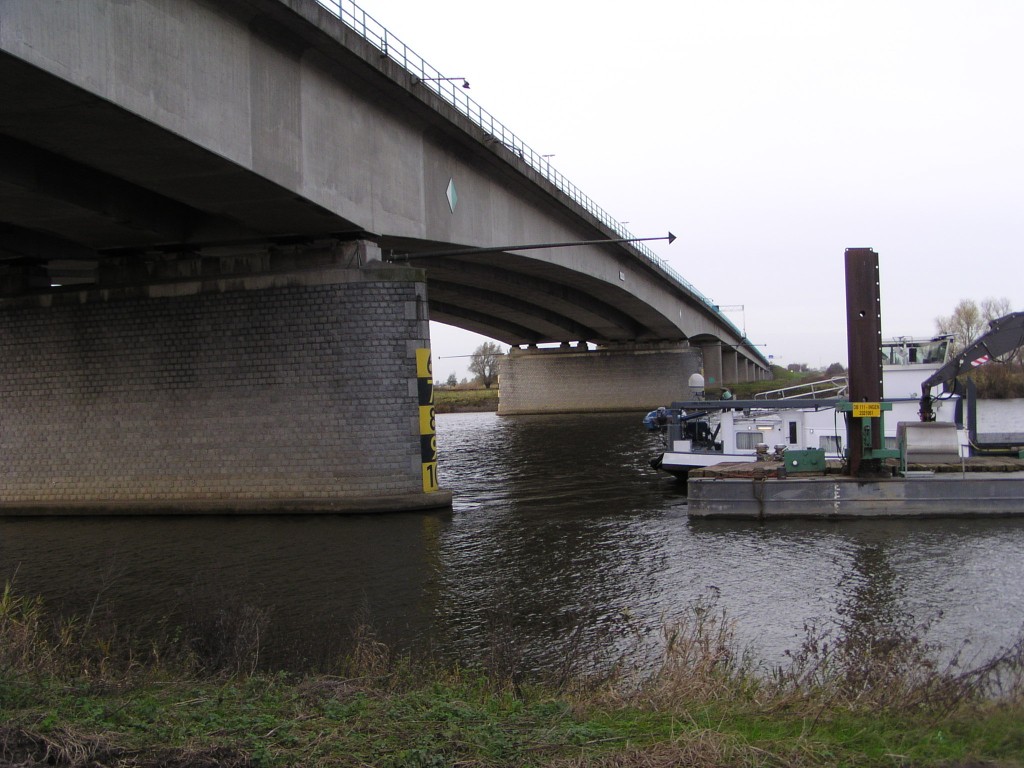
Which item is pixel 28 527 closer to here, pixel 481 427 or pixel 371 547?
pixel 371 547

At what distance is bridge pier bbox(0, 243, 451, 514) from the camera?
77.1 ft

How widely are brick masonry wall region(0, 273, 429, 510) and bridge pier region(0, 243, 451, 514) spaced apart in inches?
1.6

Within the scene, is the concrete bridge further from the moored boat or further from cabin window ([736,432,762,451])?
cabin window ([736,432,762,451])

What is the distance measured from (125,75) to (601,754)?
14.1 meters

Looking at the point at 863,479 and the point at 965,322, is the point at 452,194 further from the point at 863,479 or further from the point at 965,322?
the point at 965,322

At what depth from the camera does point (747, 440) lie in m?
28.3

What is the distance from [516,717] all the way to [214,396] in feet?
66.6

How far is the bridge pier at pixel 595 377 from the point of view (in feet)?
240

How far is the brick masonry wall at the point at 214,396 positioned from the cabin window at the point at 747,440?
10704 mm

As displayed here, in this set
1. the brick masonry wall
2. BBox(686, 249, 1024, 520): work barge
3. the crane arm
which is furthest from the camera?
the crane arm

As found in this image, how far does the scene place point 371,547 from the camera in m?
19.2

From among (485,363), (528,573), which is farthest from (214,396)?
(485,363)

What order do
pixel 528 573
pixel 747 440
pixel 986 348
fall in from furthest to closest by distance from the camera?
Result: 1. pixel 747 440
2. pixel 986 348
3. pixel 528 573

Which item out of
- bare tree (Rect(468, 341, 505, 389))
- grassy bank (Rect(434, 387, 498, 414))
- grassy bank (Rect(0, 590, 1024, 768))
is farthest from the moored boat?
bare tree (Rect(468, 341, 505, 389))
